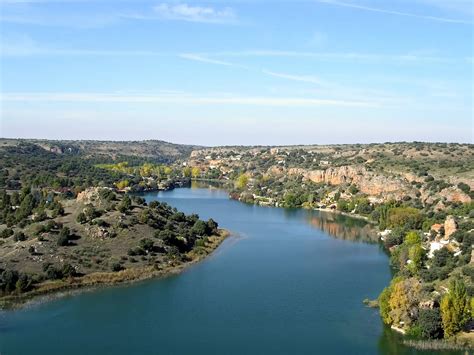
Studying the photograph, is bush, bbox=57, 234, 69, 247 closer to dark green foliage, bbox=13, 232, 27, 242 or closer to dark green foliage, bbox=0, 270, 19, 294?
dark green foliage, bbox=13, 232, 27, 242

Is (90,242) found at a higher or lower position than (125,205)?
lower

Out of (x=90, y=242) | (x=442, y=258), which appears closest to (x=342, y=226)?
(x=442, y=258)

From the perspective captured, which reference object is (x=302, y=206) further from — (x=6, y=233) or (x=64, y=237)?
(x=6, y=233)

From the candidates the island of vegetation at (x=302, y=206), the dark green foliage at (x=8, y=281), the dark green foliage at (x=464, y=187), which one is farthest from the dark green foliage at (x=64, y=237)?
the dark green foliage at (x=464, y=187)

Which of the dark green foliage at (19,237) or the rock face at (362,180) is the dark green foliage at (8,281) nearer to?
the dark green foliage at (19,237)

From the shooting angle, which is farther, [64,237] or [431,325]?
[64,237]

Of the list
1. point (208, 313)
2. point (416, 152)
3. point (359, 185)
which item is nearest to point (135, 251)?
point (208, 313)

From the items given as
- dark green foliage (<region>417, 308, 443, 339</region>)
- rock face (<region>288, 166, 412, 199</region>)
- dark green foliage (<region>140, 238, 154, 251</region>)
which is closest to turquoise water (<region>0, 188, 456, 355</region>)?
dark green foliage (<region>417, 308, 443, 339</region>)

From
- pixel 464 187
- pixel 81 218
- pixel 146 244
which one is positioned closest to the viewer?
pixel 146 244
